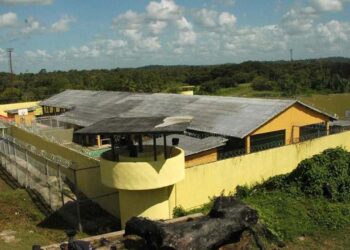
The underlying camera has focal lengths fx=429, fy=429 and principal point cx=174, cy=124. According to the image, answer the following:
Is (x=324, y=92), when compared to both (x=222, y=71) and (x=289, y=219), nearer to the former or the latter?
(x=222, y=71)

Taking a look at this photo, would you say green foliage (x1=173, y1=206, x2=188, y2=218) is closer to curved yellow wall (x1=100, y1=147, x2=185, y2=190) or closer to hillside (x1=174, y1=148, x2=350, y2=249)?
hillside (x1=174, y1=148, x2=350, y2=249)

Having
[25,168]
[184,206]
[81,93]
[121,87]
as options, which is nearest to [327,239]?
[184,206]

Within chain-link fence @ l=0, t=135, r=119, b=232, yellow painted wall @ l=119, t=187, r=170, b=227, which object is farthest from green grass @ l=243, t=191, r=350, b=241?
chain-link fence @ l=0, t=135, r=119, b=232

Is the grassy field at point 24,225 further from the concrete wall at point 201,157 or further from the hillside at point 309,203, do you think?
the concrete wall at point 201,157

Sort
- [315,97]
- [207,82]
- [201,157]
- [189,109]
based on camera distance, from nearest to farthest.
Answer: [201,157], [189,109], [315,97], [207,82]

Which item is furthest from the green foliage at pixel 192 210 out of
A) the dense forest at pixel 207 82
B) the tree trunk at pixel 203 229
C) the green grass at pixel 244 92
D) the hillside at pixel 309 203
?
the green grass at pixel 244 92

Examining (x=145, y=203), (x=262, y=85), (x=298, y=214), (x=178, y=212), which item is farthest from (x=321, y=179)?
(x=262, y=85)

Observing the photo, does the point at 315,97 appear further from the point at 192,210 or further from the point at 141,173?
the point at 141,173
